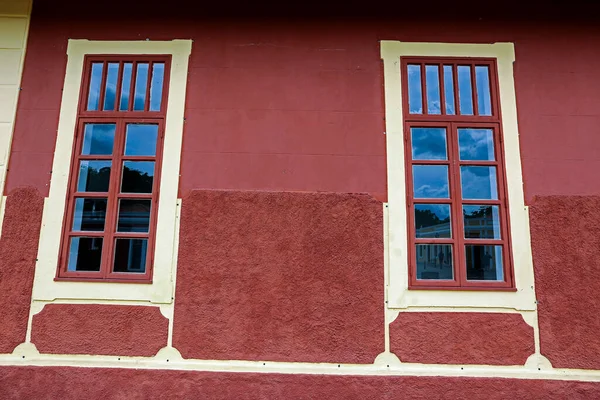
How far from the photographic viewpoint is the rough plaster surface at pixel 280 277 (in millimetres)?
3557

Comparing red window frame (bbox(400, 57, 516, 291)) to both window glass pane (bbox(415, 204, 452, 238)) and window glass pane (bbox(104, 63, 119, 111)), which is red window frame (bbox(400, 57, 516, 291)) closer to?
window glass pane (bbox(415, 204, 452, 238))

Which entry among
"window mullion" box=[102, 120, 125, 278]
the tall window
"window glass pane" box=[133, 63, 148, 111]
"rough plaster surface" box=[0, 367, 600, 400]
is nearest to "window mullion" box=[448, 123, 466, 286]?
"rough plaster surface" box=[0, 367, 600, 400]

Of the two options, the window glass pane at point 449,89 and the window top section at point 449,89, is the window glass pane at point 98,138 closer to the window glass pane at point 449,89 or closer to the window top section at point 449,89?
the window top section at point 449,89

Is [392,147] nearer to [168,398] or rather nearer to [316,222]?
[316,222]

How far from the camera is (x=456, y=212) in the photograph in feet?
12.3

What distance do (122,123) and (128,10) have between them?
1.19 m

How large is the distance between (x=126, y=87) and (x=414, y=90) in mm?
2785

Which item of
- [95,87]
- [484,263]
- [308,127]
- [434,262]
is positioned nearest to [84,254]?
[95,87]

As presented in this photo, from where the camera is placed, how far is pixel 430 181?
3828 millimetres

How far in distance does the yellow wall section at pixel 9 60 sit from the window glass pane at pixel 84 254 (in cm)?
76

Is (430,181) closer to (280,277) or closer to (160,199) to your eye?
(280,277)

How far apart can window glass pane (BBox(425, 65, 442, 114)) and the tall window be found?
8.25 feet

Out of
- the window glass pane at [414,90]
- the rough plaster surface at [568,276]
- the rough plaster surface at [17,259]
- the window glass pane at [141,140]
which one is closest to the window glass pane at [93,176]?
the window glass pane at [141,140]

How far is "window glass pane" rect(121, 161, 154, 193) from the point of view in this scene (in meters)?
3.84
